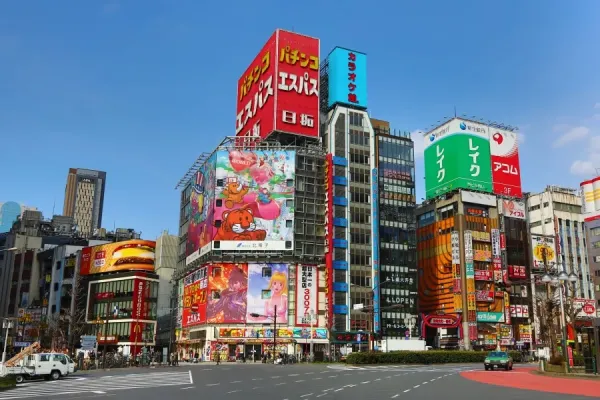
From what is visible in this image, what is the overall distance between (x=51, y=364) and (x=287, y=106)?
232 ft

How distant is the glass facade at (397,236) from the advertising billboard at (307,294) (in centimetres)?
1334

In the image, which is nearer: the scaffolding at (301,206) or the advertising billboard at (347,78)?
the scaffolding at (301,206)

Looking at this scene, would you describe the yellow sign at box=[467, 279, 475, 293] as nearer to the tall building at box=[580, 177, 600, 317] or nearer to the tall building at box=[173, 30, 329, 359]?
the tall building at box=[580, 177, 600, 317]

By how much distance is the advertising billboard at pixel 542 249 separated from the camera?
123375mm

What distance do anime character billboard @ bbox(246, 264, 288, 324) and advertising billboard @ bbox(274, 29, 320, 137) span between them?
24.6 meters

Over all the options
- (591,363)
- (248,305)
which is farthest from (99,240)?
(591,363)

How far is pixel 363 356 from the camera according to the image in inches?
2398

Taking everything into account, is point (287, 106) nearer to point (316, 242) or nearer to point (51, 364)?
point (316, 242)

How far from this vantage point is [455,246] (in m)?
115

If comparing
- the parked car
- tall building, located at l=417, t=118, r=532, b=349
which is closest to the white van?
the parked car

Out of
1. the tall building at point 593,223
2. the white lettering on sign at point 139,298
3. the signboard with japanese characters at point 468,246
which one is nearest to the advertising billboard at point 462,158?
the signboard with japanese characters at point 468,246

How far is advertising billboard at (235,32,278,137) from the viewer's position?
105562 millimetres

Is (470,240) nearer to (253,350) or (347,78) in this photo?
(347,78)

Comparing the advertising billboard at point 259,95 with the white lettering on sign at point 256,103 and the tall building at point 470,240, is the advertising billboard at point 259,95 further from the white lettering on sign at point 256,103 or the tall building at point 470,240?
the tall building at point 470,240
